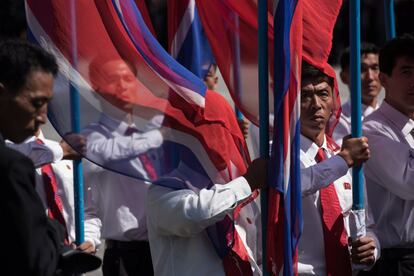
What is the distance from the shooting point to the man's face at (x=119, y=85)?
4.55m

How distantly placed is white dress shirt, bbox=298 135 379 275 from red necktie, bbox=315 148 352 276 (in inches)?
0.8

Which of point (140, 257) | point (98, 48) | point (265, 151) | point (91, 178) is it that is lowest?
point (140, 257)

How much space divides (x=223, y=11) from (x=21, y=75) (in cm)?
172

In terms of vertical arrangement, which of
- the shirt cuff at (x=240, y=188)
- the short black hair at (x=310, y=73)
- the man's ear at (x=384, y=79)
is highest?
the short black hair at (x=310, y=73)

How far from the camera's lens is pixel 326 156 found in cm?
486

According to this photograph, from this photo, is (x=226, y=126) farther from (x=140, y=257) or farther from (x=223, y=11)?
(x=140, y=257)

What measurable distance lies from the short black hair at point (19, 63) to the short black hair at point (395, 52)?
2269mm

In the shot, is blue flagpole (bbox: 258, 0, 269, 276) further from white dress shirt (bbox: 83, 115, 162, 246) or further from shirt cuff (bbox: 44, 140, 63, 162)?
white dress shirt (bbox: 83, 115, 162, 246)

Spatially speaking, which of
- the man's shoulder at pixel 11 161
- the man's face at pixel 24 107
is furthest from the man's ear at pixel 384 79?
the man's shoulder at pixel 11 161

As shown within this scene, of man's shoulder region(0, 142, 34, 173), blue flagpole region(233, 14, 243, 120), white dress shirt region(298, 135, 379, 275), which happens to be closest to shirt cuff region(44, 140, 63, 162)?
blue flagpole region(233, 14, 243, 120)

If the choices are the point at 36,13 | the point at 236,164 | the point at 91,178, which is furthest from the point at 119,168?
the point at 91,178

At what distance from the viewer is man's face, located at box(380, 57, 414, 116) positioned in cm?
529

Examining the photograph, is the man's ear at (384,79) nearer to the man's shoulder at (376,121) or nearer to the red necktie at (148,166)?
the man's shoulder at (376,121)

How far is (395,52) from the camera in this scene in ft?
17.6
